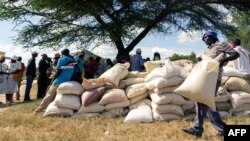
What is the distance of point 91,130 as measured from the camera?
6879 millimetres

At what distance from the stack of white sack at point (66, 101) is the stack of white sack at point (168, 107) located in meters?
1.61

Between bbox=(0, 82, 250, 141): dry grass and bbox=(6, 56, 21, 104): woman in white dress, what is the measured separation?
434 cm

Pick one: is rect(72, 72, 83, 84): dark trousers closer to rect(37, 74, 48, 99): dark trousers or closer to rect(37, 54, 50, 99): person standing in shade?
rect(37, 54, 50, 99): person standing in shade

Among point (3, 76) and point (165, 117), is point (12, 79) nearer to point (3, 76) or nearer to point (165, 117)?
point (3, 76)

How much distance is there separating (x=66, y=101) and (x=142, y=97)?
144 centimetres

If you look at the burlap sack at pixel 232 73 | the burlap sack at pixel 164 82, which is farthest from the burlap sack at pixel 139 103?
the burlap sack at pixel 232 73

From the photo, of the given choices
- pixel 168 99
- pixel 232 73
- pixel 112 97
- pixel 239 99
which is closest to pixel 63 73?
pixel 112 97

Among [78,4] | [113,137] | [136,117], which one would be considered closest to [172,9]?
[78,4]

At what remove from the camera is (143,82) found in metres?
8.83

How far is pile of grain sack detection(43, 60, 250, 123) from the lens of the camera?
25.7ft

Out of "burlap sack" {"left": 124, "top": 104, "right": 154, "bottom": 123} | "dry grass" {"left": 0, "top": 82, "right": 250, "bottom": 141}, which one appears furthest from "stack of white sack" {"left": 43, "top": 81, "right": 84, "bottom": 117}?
"burlap sack" {"left": 124, "top": 104, "right": 154, "bottom": 123}

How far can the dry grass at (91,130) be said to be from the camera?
614 cm

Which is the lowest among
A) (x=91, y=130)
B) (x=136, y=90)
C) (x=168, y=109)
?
(x=91, y=130)

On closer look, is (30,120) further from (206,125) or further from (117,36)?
(117,36)
